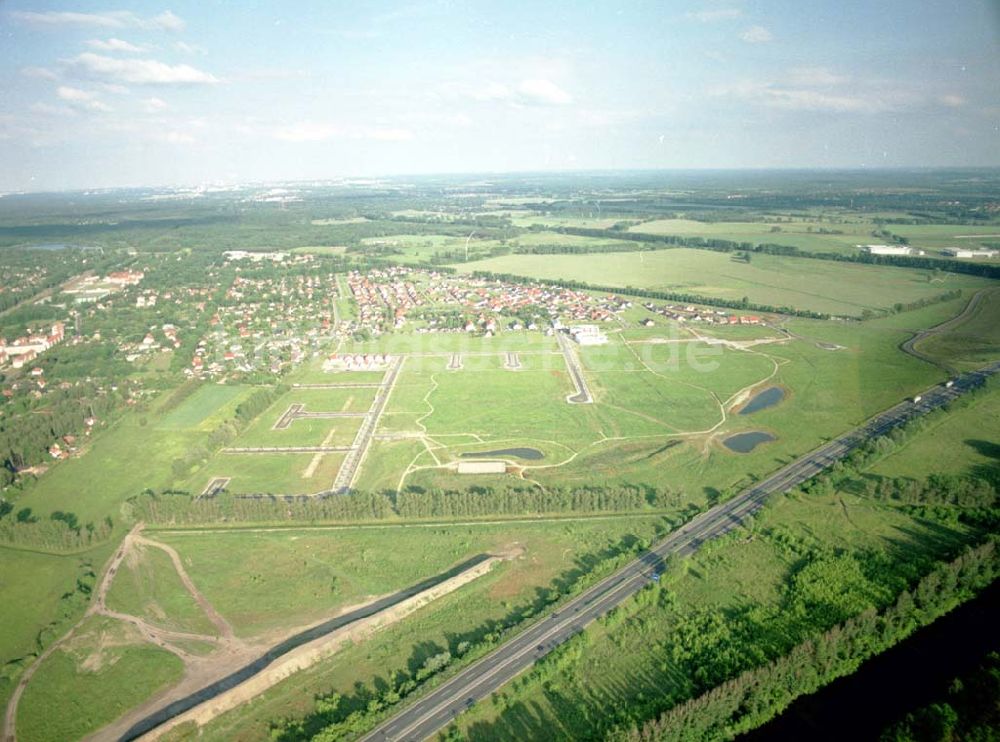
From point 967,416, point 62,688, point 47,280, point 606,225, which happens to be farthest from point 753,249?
point 47,280

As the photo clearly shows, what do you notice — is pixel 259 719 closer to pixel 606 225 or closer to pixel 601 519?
pixel 601 519

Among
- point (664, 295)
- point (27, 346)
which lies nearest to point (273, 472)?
point (27, 346)

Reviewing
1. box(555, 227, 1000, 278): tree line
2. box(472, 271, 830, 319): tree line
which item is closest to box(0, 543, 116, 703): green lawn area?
box(472, 271, 830, 319): tree line

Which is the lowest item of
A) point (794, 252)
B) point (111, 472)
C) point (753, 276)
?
point (111, 472)

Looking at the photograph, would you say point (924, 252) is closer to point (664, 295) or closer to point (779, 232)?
point (779, 232)

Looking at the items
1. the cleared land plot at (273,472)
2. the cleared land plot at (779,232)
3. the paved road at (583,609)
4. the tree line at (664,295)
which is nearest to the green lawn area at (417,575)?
the paved road at (583,609)

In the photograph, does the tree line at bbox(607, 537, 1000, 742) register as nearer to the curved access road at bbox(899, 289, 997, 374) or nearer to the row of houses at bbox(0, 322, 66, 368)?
the curved access road at bbox(899, 289, 997, 374)
